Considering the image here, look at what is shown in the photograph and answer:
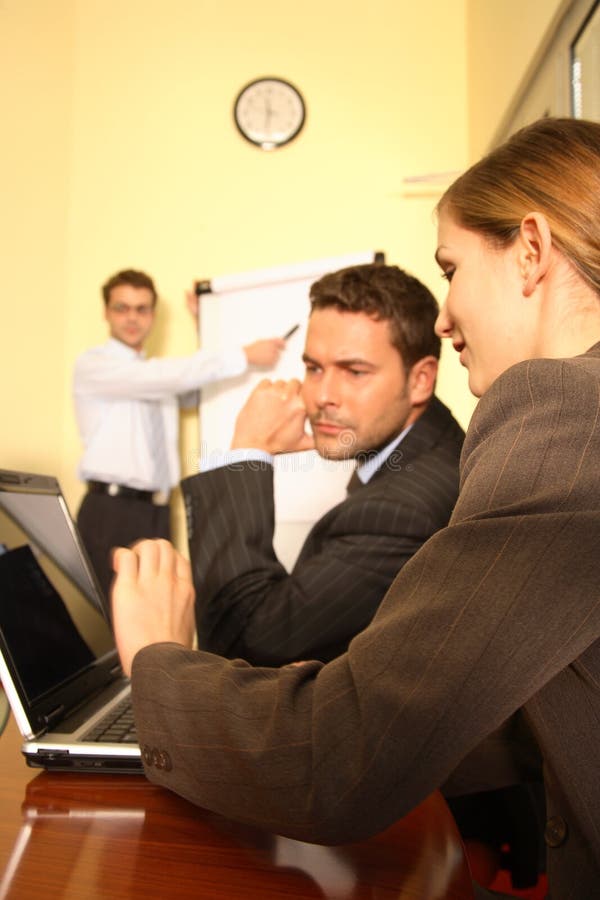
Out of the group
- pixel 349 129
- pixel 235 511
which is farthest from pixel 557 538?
pixel 349 129

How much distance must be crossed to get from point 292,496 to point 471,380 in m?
1.81

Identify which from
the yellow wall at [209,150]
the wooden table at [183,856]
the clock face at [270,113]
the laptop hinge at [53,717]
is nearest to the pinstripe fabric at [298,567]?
the laptop hinge at [53,717]

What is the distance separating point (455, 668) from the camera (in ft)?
1.32

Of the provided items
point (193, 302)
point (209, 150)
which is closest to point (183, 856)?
point (193, 302)

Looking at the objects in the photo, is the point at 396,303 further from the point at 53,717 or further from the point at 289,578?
the point at 53,717

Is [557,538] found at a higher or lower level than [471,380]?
lower

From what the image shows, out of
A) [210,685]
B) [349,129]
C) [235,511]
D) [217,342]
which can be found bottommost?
[210,685]

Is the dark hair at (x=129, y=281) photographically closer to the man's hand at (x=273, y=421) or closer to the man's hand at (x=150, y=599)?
the man's hand at (x=273, y=421)

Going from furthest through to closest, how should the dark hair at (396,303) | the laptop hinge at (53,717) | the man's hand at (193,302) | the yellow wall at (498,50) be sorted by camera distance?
the man's hand at (193,302) → the yellow wall at (498,50) → the dark hair at (396,303) → the laptop hinge at (53,717)

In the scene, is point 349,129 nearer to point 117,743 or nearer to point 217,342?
point 217,342

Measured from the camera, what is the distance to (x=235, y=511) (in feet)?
3.53

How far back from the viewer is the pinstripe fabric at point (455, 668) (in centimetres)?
41

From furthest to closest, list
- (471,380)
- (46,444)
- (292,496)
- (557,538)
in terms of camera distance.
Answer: (46,444) → (292,496) → (471,380) → (557,538)

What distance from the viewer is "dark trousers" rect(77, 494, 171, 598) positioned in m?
2.57
